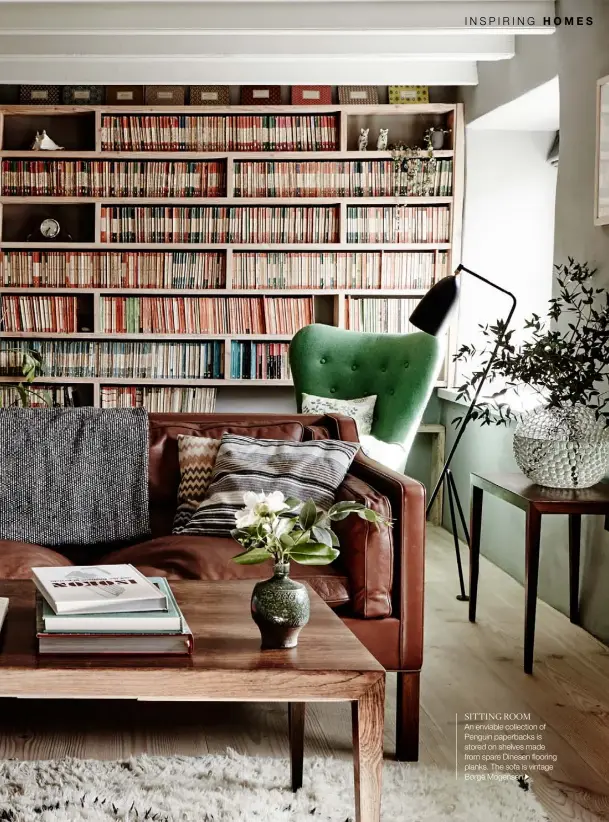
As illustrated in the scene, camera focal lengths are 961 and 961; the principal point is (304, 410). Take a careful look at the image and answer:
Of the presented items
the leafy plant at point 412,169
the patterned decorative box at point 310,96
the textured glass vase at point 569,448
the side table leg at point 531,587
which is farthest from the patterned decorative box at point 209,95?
the side table leg at point 531,587

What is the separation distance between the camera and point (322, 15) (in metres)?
4.24

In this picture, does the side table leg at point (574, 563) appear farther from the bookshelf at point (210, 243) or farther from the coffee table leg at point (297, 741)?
the bookshelf at point (210, 243)

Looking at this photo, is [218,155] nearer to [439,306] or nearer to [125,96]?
[125,96]

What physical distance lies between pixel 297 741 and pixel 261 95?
4376mm

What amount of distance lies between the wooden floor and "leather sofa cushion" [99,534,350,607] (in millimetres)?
362

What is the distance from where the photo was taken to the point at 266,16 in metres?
4.27

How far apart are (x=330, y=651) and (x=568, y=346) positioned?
5.96 ft

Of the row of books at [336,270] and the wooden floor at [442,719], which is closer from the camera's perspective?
the wooden floor at [442,719]

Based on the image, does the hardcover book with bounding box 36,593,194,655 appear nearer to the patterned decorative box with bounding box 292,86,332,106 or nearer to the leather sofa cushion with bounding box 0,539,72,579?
the leather sofa cushion with bounding box 0,539,72,579

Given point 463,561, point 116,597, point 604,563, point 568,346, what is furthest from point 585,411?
point 116,597

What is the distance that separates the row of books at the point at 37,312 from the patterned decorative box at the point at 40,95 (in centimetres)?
115

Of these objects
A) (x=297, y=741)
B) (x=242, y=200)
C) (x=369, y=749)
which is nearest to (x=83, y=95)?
(x=242, y=200)

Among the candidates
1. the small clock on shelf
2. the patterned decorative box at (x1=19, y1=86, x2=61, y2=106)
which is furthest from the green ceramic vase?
the patterned decorative box at (x1=19, y1=86, x2=61, y2=106)

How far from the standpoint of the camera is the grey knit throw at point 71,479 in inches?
117
